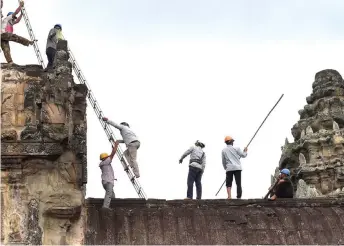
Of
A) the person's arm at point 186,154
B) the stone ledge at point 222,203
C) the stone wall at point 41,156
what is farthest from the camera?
the person's arm at point 186,154

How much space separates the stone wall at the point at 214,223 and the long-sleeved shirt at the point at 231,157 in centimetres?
161

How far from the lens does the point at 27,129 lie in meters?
15.6

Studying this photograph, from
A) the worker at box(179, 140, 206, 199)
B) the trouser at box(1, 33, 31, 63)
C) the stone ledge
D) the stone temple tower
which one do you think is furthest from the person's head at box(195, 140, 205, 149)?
the stone temple tower

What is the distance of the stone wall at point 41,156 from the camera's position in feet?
49.8

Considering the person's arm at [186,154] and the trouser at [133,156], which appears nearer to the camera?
the trouser at [133,156]

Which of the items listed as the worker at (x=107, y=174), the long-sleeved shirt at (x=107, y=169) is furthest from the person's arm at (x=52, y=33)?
the long-sleeved shirt at (x=107, y=169)

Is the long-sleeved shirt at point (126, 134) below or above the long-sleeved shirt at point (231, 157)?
above

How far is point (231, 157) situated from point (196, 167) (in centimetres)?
81

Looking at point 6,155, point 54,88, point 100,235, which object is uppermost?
point 54,88

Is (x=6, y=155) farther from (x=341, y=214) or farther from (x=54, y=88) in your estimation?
(x=341, y=214)

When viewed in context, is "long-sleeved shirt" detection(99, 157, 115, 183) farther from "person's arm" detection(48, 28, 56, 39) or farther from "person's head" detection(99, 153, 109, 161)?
"person's arm" detection(48, 28, 56, 39)

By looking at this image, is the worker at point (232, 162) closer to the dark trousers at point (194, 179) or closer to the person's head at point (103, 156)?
the dark trousers at point (194, 179)

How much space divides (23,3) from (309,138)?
12.6m

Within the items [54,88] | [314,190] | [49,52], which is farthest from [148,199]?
[314,190]
